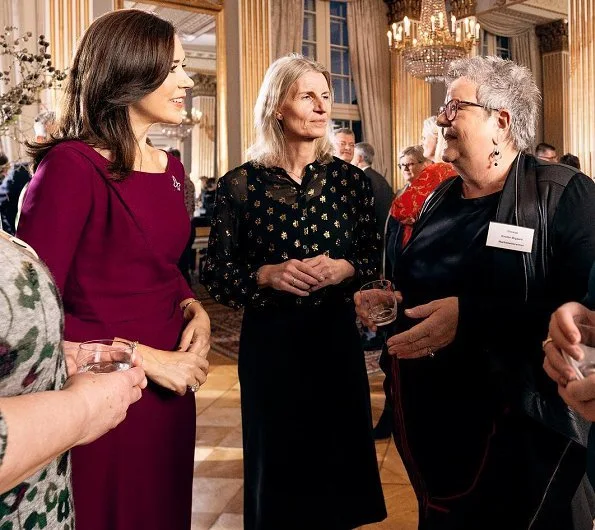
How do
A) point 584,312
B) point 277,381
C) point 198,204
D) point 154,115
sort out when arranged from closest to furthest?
point 584,312, point 154,115, point 277,381, point 198,204

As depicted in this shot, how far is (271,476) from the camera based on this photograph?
2.12 metres

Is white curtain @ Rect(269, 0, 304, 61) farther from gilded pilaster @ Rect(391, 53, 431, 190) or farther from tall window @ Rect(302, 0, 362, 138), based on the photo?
gilded pilaster @ Rect(391, 53, 431, 190)

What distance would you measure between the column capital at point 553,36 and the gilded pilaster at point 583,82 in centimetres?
427

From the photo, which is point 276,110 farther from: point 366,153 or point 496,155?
point 366,153

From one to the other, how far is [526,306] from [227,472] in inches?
82.4

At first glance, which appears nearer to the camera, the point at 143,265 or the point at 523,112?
the point at 143,265

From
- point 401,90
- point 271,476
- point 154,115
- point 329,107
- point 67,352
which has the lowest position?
point 271,476

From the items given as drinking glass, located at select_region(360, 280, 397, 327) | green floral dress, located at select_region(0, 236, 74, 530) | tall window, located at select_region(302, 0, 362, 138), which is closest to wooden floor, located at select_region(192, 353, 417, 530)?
drinking glass, located at select_region(360, 280, 397, 327)

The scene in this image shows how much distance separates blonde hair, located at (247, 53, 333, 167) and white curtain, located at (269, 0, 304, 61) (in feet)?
22.2

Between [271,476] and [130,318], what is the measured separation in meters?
0.97

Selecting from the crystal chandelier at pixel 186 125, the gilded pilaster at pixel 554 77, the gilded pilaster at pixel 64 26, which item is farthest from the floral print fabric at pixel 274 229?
the gilded pilaster at pixel 554 77

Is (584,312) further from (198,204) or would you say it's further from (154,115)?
(198,204)

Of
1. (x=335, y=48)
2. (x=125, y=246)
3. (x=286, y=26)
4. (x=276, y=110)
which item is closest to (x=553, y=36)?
(x=335, y=48)

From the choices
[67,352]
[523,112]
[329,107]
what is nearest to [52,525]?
[67,352]
